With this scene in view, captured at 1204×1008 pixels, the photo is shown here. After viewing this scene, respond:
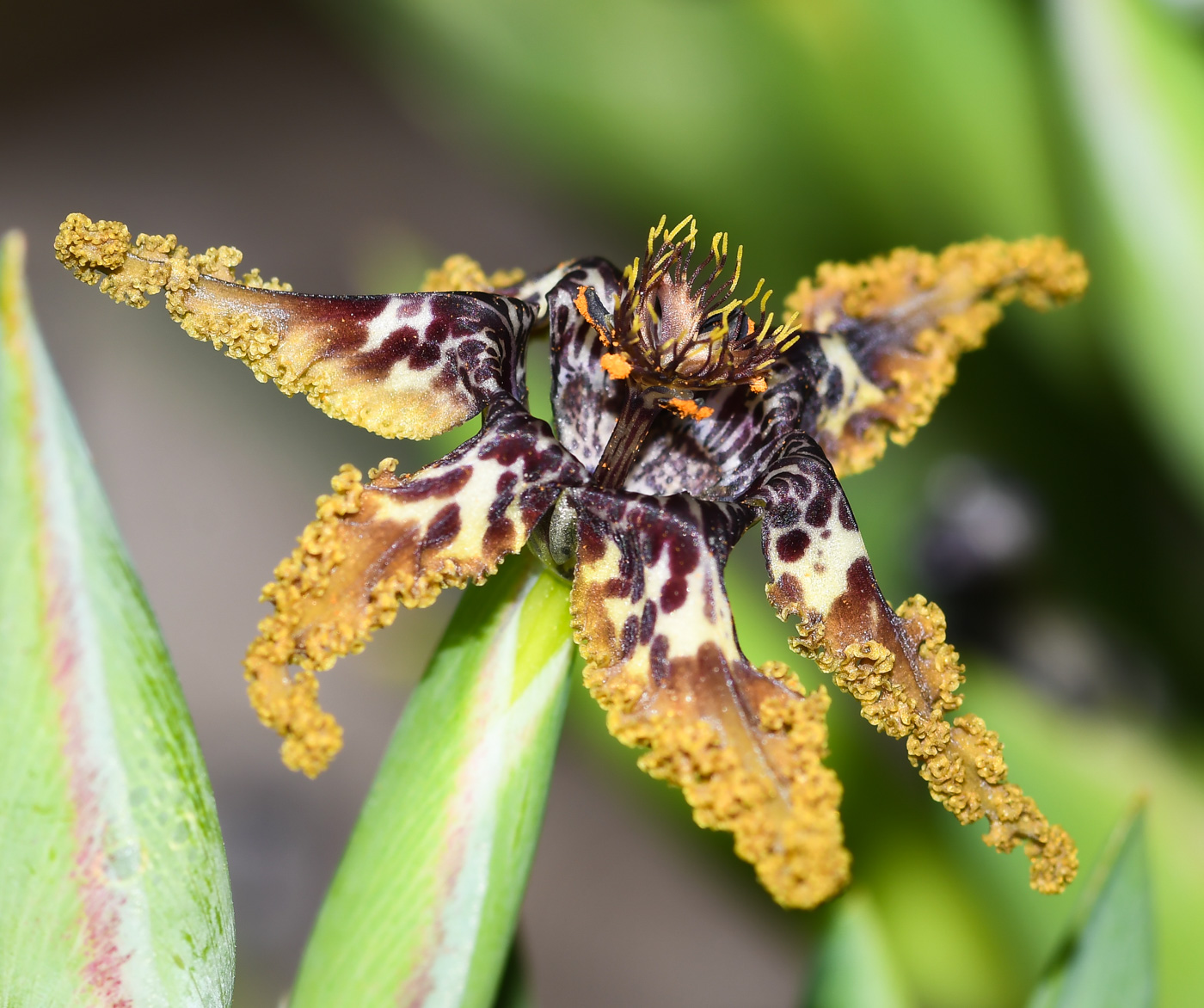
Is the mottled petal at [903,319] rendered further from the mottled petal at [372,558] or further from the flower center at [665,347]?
the mottled petal at [372,558]

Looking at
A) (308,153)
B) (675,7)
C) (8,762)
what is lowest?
(8,762)

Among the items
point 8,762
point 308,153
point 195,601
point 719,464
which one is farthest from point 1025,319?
point 308,153

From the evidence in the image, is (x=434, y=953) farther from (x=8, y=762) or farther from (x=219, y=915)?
(x=8, y=762)

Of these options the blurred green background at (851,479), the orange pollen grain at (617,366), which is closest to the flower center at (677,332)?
the orange pollen grain at (617,366)

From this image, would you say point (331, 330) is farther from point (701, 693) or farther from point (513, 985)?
point (513, 985)

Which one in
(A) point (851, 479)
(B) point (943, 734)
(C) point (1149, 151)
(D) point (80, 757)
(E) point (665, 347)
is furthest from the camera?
(A) point (851, 479)

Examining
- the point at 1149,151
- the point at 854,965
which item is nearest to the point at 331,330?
the point at 854,965
